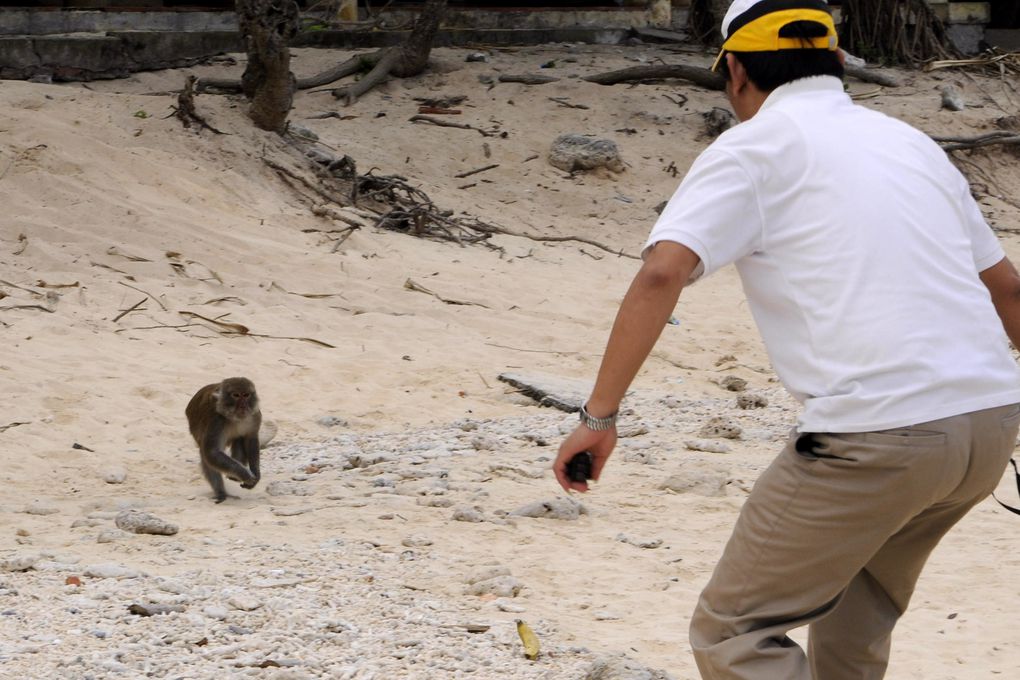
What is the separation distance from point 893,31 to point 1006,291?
16458 mm

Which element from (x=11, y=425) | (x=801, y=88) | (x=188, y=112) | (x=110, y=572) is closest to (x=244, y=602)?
(x=110, y=572)

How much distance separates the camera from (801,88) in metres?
3.02

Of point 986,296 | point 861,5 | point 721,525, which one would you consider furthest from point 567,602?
point 861,5

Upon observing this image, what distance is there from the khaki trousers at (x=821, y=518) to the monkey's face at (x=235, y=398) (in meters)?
3.69

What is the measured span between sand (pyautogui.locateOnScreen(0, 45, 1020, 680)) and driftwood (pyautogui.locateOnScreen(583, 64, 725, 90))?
0.33 meters

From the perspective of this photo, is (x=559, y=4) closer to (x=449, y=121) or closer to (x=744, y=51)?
(x=449, y=121)

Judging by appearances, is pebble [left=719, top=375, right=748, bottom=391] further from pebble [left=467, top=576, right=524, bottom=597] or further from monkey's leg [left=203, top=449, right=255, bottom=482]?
pebble [left=467, top=576, right=524, bottom=597]

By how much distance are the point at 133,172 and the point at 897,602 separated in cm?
972

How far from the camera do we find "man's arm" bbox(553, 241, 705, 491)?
9.28 feet

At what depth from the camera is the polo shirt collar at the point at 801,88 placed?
9.90 feet

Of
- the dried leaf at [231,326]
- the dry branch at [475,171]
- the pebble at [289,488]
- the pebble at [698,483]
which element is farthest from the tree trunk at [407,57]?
the pebble at [698,483]

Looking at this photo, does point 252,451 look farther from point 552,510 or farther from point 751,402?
point 751,402

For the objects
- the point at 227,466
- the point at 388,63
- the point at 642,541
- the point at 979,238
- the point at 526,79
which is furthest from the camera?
the point at 526,79

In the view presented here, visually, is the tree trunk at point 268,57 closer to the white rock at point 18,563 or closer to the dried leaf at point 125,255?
the dried leaf at point 125,255
